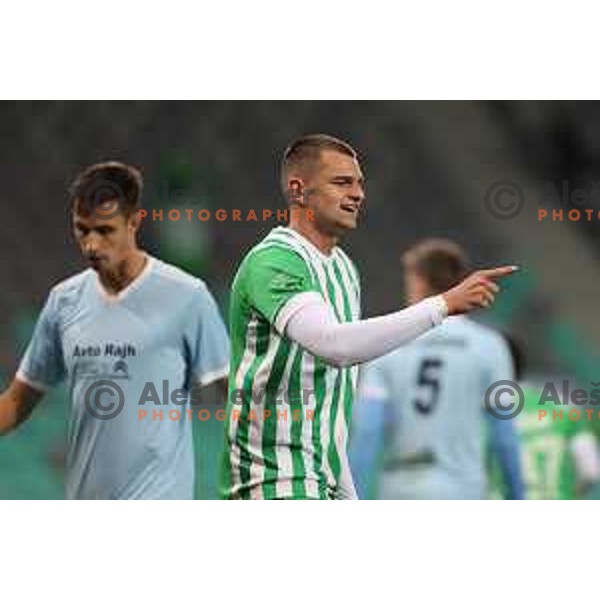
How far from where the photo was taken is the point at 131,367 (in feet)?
18.5

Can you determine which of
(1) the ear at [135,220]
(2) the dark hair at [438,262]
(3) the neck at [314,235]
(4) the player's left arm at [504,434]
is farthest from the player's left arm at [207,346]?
(4) the player's left arm at [504,434]

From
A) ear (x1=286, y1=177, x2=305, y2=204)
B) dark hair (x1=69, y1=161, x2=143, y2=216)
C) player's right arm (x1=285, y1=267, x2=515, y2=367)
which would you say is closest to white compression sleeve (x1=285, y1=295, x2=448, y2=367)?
player's right arm (x1=285, y1=267, x2=515, y2=367)

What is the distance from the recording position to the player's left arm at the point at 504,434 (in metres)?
5.91

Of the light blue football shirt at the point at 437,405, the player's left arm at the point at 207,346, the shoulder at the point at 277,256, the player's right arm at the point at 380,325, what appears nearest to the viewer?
the player's right arm at the point at 380,325

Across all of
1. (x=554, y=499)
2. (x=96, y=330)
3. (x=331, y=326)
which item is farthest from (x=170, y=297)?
(x=554, y=499)

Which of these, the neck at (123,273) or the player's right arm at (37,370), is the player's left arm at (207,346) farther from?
the player's right arm at (37,370)

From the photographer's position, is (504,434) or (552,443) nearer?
(504,434)

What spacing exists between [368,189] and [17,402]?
131cm

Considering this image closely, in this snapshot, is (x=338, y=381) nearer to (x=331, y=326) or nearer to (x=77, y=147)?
(x=331, y=326)

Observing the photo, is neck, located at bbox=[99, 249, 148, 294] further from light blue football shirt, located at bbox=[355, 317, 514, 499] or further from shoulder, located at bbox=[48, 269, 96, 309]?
light blue football shirt, located at bbox=[355, 317, 514, 499]

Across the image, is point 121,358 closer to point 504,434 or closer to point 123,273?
point 123,273

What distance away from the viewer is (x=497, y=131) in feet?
19.5

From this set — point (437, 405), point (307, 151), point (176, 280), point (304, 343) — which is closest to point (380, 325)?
point (304, 343)

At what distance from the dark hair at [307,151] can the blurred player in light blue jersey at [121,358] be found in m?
0.51
